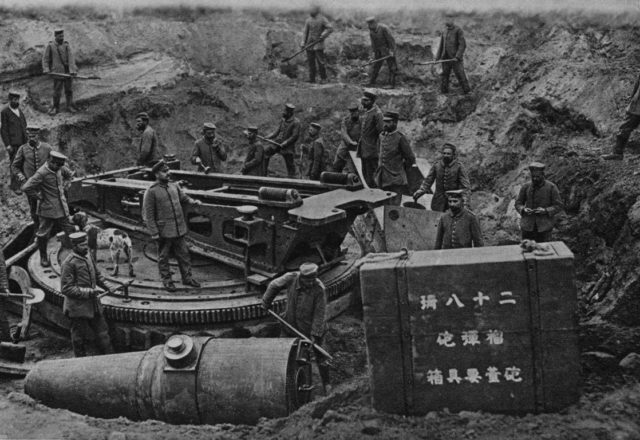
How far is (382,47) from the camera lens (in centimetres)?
1551

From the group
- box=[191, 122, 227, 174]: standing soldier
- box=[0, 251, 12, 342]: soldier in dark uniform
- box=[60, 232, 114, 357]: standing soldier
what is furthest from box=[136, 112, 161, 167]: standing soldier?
box=[60, 232, 114, 357]: standing soldier

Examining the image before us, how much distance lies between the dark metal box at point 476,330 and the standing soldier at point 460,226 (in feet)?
8.24

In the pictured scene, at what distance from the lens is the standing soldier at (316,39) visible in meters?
15.8

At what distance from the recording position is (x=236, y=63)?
55.4 feet

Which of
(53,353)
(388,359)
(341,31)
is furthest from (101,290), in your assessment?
(341,31)

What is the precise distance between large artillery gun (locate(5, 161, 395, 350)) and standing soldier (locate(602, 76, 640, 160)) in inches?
121

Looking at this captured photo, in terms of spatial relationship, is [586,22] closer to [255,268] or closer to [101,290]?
[255,268]

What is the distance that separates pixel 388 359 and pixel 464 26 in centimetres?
1204

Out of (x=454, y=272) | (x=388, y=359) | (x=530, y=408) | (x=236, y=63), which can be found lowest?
(x=530, y=408)

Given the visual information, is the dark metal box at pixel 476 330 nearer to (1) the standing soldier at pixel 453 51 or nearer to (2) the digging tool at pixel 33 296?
(2) the digging tool at pixel 33 296

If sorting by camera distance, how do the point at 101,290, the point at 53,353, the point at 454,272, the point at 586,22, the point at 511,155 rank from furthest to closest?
the point at 586,22 → the point at 511,155 → the point at 53,353 → the point at 101,290 → the point at 454,272

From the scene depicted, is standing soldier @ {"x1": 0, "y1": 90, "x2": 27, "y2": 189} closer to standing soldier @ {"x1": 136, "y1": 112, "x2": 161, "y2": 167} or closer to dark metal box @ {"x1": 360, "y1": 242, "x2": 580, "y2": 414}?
standing soldier @ {"x1": 136, "y1": 112, "x2": 161, "y2": 167}

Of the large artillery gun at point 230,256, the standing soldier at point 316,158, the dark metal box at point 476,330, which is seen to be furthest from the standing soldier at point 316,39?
the dark metal box at point 476,330

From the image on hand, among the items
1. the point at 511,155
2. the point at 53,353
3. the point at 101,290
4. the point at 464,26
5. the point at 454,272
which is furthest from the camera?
the point at 464,26
